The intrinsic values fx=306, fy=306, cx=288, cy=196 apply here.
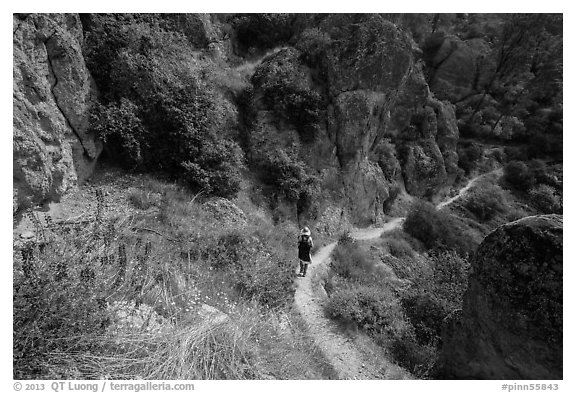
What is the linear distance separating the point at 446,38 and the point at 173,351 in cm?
4276

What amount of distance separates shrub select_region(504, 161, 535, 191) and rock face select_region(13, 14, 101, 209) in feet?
118

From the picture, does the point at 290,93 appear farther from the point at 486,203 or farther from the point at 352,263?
the point at 486,203

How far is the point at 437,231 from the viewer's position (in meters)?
18.8

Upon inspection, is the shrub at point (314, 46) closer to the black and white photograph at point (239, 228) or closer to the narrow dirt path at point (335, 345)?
the black and white photograph at point (239, 228)

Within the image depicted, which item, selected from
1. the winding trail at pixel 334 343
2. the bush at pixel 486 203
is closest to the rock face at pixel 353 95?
the winding trail at pixel 334 343

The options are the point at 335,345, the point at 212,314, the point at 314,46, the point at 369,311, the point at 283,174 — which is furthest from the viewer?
the point at 314,46

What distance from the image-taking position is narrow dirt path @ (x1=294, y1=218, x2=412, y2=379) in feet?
20.7

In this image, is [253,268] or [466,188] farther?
[466,188]

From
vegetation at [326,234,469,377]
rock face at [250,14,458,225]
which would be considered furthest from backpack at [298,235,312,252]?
rock face at [250,14,458,225]

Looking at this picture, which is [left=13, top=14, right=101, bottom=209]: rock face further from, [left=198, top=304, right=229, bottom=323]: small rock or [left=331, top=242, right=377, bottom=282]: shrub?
[left=331, top=242, right=377, bottom=282]: shrub

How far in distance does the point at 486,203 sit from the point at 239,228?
25.6 meters

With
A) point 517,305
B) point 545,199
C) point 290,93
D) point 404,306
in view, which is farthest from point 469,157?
point 517,305
